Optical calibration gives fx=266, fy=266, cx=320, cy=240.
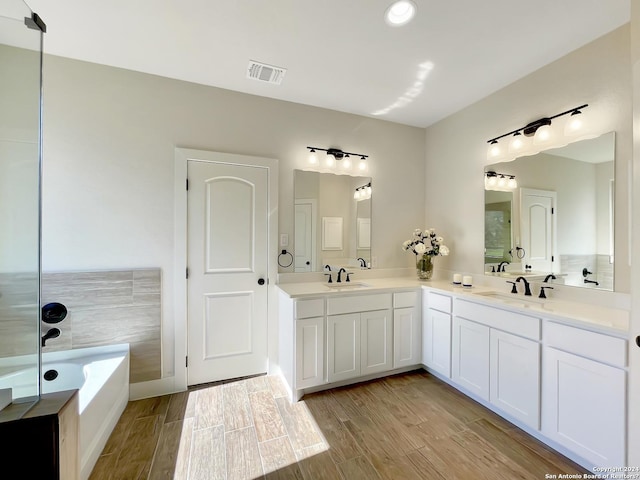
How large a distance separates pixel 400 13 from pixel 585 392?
8.28 ft

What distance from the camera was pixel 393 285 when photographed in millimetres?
2691

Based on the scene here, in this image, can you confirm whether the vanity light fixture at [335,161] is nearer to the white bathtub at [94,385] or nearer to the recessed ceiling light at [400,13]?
the recessed ceiling light at [400,13]

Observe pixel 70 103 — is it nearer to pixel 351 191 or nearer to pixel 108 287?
pixel 108 287

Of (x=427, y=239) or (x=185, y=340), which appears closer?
(x=185, y=340)

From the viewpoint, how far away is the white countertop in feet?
5.00

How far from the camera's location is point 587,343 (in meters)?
1.53

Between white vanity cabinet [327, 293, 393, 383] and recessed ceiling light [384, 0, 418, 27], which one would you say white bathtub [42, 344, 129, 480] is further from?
recessed ceiling light [384, 0, 418, 27]

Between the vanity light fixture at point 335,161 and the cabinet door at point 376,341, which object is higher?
the vanity light fixture at point 335,161

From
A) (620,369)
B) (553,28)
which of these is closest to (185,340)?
(620,369)

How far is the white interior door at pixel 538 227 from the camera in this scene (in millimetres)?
2186

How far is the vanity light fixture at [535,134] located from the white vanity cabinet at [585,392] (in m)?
1.49

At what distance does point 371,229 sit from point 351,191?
50cm

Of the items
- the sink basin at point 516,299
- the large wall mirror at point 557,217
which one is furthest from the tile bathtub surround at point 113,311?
the large wall mirror at point 557,217

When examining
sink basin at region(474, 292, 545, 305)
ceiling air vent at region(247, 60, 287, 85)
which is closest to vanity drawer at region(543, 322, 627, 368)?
sink basin at region(474, 292, 545, 305)
